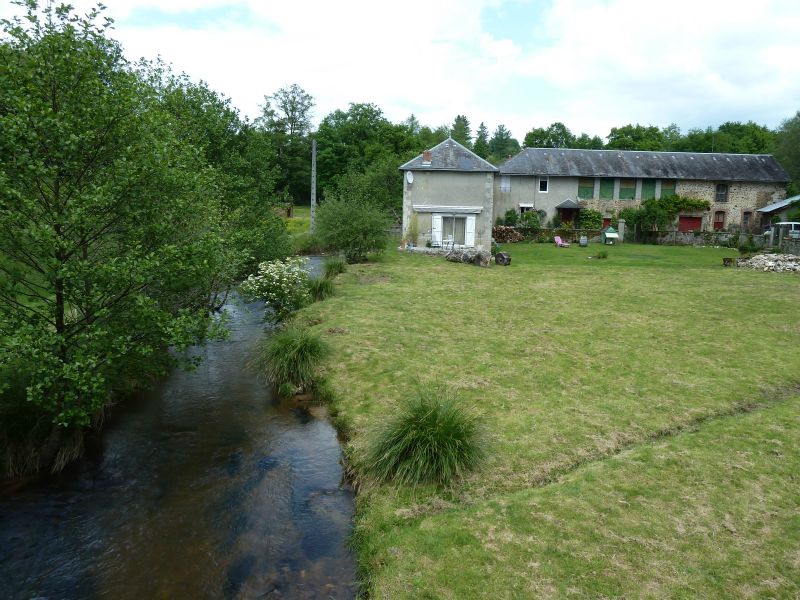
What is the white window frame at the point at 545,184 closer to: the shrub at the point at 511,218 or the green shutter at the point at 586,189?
the green shutter at the point at 586,189

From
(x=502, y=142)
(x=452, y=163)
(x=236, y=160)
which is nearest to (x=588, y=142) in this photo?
(x=502, y=142)

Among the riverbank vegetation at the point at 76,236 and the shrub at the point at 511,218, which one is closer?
the riverbank vegetation at the point at 76,236

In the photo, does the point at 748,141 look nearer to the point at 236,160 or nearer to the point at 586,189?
the point at 586,189

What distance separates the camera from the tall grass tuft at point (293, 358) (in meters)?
12.3

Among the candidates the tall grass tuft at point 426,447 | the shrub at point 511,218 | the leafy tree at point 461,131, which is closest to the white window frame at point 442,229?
the shrub at point 511,218

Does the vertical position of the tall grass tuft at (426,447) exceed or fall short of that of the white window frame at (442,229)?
it falls short

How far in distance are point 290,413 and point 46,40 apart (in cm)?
731

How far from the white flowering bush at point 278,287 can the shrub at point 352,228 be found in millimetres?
9932

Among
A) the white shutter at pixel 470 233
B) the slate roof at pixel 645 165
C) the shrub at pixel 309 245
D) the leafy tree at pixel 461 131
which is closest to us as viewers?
the white shutter at pixel 470 233

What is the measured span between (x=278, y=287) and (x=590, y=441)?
10697 mm

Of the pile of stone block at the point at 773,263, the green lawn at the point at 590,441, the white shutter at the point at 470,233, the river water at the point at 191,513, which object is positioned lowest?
the river water at the point at 191,513

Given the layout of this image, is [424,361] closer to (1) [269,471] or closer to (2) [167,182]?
(1) [269,471]

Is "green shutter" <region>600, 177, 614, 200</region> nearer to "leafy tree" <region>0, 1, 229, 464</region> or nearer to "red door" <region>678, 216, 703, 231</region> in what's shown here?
"red door" <region>678, 216, 703, 231</region>

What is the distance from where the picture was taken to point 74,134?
7.60 m
